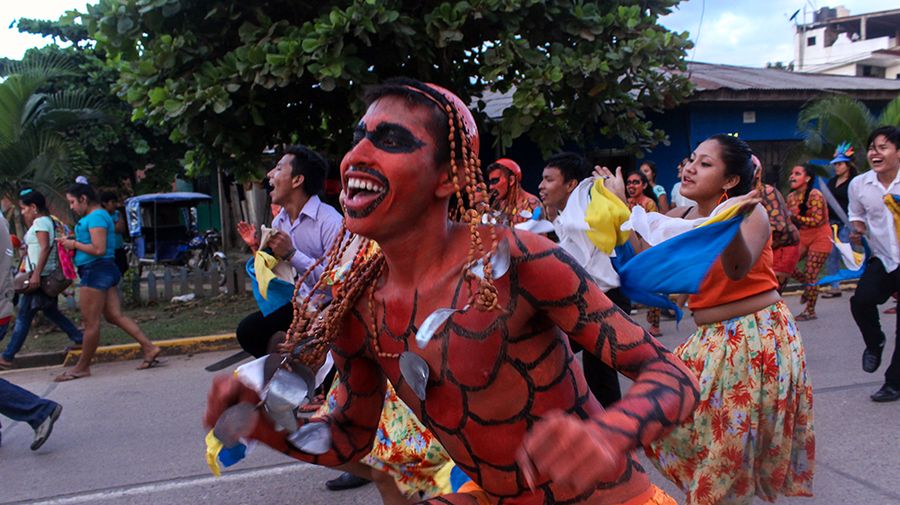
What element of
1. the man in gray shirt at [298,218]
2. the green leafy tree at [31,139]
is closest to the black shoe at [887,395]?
the man in gray shirt at [298,218]

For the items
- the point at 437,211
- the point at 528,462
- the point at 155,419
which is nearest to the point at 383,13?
the point at 155,419

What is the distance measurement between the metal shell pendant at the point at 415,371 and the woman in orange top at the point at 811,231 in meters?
7.98

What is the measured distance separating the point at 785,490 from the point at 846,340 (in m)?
5.14

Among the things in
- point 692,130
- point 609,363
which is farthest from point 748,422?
point 692,130

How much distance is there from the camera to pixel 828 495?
3.87 m

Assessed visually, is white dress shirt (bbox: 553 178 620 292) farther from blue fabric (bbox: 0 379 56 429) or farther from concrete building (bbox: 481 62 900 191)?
concrete building (bbox: 481 62 900 191)

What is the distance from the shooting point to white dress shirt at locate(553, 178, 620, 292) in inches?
163

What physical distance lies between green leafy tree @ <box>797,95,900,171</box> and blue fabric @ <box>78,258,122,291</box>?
11.8 m

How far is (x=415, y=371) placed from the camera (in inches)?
65.8

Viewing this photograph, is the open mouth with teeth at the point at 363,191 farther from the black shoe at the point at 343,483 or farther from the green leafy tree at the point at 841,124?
the green leafy tree at the point at 841,124

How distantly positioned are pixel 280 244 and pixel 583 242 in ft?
5.57

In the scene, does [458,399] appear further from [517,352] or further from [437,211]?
[437,211]

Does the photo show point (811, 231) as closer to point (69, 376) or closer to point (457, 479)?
point (457, 479)

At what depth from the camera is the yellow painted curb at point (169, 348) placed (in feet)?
26.6
